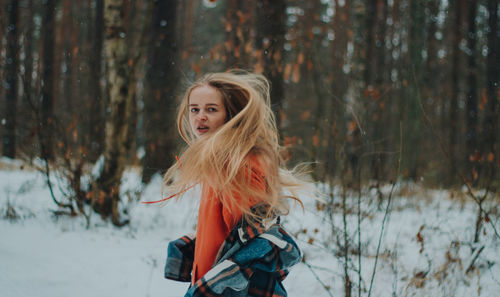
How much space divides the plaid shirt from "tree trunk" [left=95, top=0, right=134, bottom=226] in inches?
136

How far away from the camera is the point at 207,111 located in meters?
1.66

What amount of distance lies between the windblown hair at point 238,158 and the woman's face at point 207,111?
3 centimetres

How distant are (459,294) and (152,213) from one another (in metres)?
4.02

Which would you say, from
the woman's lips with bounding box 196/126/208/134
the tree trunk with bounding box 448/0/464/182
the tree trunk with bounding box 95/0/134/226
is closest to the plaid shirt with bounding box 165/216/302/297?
the woman's lips with bounding box 196/126/208/134

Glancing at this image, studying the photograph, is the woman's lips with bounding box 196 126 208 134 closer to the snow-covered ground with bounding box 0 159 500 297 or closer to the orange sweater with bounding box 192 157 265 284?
the orange sweater with bounding box 192 157 265 284

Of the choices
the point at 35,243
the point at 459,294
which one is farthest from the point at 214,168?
the point at 35,243

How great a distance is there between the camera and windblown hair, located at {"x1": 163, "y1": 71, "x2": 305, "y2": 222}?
4.69 ft

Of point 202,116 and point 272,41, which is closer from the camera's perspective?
point 202,116

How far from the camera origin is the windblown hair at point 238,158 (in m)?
1.43

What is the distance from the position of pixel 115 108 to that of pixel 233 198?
3.59m

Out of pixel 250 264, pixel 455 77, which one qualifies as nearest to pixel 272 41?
pixel 250 264

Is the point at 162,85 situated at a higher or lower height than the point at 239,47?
lower

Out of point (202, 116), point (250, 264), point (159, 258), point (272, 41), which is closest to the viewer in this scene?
point (250, 264)

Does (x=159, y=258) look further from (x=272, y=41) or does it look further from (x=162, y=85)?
(x=162, y=85)
